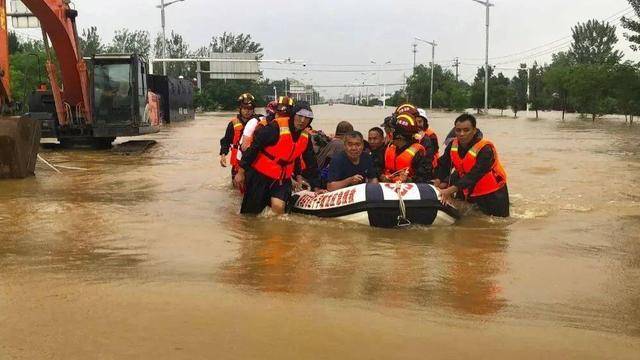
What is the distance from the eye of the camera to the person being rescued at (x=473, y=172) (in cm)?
712

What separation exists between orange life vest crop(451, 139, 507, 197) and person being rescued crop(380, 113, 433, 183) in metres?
0.35

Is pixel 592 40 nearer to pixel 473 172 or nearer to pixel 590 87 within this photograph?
pixel 590 87

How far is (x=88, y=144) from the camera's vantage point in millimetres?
18750

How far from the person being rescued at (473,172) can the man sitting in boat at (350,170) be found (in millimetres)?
793

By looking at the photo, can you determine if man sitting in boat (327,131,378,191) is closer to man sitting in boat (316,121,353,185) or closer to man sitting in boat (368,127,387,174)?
man sitting in boat (368,127,387,174)

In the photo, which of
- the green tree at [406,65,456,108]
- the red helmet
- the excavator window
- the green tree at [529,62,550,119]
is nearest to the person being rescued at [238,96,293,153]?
the red helmet

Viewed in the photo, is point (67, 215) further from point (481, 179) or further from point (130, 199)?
point (481, 179)

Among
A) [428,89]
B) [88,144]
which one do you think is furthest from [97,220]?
[428,89]

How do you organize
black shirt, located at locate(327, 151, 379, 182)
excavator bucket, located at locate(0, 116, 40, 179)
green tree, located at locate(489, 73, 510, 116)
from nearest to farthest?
black shirt, located at locate(327, 151, 379, 182) → excavator bucket, located at locate(0, 116, 40, 179) → green tree, located at locate(489, 73, 510, 116)

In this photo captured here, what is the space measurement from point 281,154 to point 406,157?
1.41 m

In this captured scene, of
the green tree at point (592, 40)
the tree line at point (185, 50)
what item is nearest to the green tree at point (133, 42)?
the tree line at point (185, 50)

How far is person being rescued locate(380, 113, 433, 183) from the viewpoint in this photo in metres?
7.37

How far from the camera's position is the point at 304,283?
16.0ft

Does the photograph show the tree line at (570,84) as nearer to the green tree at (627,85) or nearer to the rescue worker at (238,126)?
the green tree at (627,85)
